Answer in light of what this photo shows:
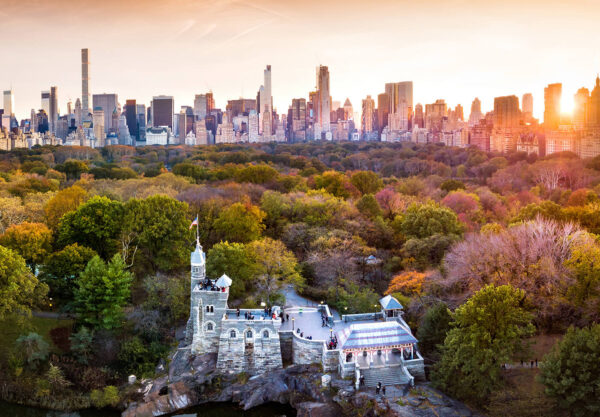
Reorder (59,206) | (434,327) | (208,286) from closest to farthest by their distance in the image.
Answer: (434,327), (208,286), (59,206)

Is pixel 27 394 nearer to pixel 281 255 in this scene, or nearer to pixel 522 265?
pixel 281 255

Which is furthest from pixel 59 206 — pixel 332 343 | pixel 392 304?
pixel 392 304

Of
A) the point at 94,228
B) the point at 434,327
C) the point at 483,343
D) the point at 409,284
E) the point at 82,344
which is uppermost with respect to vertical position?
the point at 94,228

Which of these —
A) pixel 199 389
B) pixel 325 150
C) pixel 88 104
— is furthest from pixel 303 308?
pixel 88 104

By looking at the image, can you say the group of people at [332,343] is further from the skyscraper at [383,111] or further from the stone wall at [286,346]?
the skyscraper at [383,111]

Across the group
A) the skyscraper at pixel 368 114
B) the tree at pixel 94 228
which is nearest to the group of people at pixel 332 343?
the tree at pixel 94 228

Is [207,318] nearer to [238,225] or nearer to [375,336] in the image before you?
[375,336]
